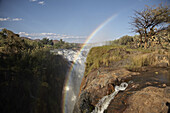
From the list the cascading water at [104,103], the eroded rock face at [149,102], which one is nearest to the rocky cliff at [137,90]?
the eroded rock face at [149,102]

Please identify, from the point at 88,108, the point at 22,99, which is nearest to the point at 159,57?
the point at 88,108

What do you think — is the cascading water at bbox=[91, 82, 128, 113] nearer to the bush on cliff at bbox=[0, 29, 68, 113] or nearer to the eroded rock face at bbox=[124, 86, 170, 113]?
the eroded rock face at bbox=[124, 86, 170, 113]

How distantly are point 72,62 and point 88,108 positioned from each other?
9.16 metres

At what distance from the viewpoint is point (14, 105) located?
4.38 m

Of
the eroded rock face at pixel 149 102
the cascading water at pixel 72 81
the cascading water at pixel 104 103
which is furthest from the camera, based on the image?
the cascading water at pixel 72 81

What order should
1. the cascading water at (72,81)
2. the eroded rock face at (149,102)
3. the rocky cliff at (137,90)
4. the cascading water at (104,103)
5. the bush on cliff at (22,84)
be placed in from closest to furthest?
the eroded rock face at (149,102), the rocky cliff at (137,90), the cascading water at (104,103), the bush on cliff at (22,84), the cascading water at (72,81)

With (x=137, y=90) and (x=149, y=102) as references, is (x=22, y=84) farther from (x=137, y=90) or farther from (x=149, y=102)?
(x=149, y=102)

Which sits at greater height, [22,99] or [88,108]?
[88,108]

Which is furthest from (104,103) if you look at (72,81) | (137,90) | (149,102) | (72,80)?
(72,80)

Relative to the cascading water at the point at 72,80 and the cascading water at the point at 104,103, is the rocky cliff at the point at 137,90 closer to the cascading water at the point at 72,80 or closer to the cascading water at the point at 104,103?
the cascading water at the point at 104,103

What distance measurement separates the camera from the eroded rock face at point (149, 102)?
6.03ft

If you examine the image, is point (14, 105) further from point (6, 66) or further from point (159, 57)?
point (159, 57)

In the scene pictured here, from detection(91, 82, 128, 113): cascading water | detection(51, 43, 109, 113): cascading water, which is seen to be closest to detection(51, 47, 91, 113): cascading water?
detection(51, 43, 109, 113): cascading water

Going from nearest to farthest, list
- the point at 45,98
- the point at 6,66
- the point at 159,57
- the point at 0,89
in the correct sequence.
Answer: the point at 0,89, the point at 6,66, the point at 159,57, the point at 45,98
